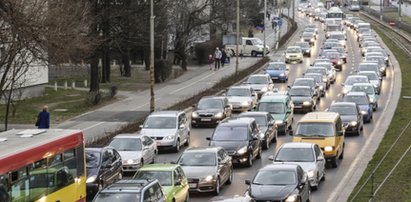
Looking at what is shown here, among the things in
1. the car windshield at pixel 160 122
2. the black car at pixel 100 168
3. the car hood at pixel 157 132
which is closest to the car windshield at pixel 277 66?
the car windshield at pixel 160 122

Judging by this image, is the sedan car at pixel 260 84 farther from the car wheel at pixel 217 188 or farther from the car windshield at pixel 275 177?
the car windshield at pixel 275 177

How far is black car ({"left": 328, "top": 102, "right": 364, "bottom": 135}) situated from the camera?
36.2 meters

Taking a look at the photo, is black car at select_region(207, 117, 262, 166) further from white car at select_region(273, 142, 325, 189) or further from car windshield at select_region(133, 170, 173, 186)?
A: car windshield at select_region(133, 170, 173, 186)

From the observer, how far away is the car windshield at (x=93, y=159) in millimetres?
24547

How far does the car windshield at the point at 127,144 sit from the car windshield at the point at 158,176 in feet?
20.2

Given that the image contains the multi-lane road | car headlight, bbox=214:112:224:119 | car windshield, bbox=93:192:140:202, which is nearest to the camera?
car windshield, bbox=93:192:140:202

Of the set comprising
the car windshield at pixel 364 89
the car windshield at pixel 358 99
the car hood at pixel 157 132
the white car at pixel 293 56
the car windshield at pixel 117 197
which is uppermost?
the white car at pixel 293 56

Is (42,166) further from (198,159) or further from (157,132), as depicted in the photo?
(157,132)

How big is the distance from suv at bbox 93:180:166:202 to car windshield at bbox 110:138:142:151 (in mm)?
9204

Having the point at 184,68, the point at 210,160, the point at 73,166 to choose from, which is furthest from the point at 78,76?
the point at 73,166

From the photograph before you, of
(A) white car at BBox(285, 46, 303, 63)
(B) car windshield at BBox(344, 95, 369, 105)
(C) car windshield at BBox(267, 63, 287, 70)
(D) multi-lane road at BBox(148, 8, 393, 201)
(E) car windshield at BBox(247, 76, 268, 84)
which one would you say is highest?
(A) white car at BBox(285, 46, 303, 63)

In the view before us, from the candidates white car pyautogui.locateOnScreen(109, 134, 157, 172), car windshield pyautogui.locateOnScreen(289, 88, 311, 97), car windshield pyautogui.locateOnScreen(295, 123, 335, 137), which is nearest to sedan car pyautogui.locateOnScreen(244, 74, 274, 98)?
car windshield pyautogui.locateOnScreen(289, 88, 311, 97)

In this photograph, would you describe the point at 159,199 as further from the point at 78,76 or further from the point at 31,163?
the point at 78,76

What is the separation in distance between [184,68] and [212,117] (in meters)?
30.1
